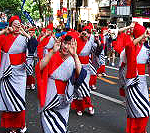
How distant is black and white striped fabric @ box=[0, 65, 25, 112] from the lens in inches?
206

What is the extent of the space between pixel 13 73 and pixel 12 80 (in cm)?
12

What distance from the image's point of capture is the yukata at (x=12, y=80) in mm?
5223

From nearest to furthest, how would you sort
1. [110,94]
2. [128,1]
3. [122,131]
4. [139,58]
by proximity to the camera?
1. [139,58]
2. [122,131]
3. [110,94]
4. [128,1]

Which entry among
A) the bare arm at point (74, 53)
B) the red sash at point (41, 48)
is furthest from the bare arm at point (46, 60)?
the red sash at point (41, 48)

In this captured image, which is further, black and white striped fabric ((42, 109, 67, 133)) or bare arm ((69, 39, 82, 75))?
black and white striped fabric ((42, 109, 67, 133))

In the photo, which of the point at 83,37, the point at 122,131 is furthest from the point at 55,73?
the point at 83,37

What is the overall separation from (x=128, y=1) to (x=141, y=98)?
34.2 metres

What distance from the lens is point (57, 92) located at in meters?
3.74

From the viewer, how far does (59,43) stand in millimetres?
3623

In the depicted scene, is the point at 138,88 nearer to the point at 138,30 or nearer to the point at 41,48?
the point at 138,30

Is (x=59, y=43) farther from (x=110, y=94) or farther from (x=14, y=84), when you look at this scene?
(x=110, y=94)

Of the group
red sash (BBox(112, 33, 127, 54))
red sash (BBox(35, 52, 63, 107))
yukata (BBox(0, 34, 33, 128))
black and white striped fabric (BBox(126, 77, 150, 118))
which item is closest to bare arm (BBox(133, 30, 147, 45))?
red sash (BBox(112, 33, 127, 54))

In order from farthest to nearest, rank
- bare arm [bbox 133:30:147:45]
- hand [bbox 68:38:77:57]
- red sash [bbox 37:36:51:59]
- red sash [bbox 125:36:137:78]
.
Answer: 1. red sash [bbox 37:36:51:59]
2. bare arm [bbox 133:30:147:45]
3. red sash [bbox 125:36:137:78]
4. hand [bbox 68:38:77:57]

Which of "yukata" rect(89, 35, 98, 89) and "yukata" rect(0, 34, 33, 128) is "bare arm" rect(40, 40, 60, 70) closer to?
"yukata" rect(0, 34, 33, 128)
